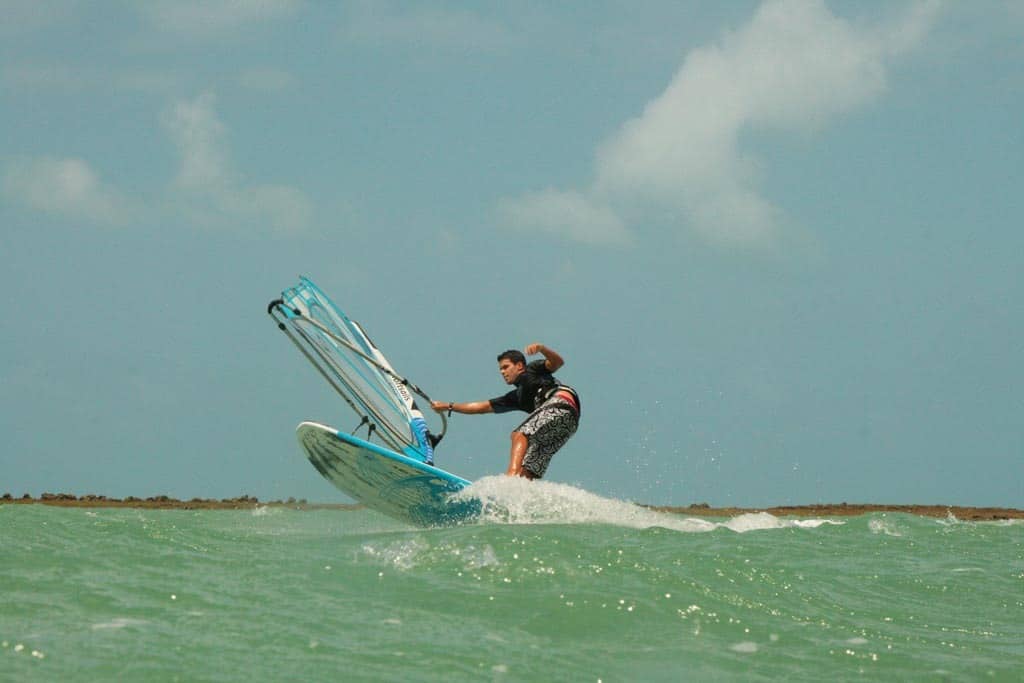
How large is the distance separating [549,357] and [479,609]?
13.6 feet

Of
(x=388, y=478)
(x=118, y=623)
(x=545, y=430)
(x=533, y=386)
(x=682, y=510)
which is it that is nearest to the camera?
(x=118, y=623)

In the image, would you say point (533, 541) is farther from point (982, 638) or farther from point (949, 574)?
point (949, 574)

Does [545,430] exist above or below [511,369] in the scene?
below

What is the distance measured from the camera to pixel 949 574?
8.68 m

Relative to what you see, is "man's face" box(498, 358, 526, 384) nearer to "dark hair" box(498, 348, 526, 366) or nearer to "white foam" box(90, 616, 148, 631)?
"dark hair" box(498, 348, 526, 366)

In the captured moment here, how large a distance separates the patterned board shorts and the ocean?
2.73ft

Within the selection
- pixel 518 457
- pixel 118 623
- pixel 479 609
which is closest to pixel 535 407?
→ pixel 518 457

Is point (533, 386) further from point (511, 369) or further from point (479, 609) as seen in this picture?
point (479, 609)

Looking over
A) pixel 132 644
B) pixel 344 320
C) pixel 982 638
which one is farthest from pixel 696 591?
pixel 344 320

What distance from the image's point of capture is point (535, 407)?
382 inches

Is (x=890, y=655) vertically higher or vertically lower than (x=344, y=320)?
lower

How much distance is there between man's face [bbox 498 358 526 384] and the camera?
9.73 metres

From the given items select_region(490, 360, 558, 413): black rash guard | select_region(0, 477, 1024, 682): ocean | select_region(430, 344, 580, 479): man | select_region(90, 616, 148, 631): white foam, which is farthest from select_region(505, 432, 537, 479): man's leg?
select_region(90, 616, 148, 631): white foam

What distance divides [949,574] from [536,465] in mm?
3771
